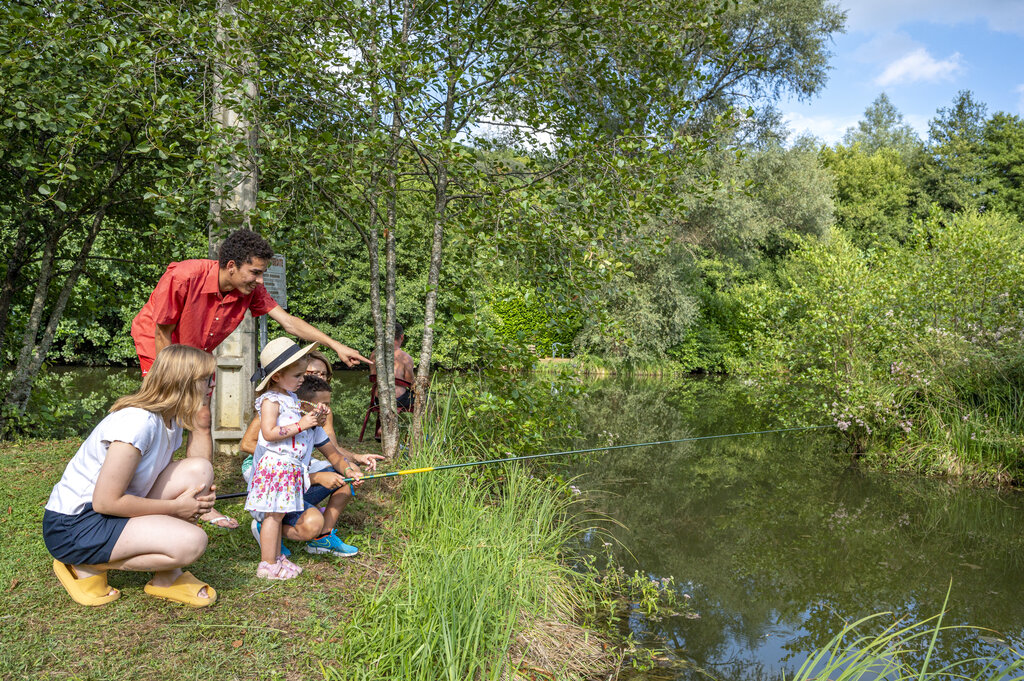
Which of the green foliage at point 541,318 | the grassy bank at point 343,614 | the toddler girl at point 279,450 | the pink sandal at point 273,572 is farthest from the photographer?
the green foliage at point 541,318

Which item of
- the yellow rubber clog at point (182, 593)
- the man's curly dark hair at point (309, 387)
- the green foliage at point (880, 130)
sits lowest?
the yellow rubber clog at point (182, 593)

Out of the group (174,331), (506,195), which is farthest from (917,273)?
(174,331)

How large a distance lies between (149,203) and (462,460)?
4312mm

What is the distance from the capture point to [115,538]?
2887mm

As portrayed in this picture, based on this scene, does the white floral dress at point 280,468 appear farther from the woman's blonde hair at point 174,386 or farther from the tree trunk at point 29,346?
→ the tree trunk at point 29,346

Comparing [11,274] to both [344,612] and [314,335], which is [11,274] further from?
[344,612]

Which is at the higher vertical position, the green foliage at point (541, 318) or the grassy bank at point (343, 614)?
the green foliage at point (541, 318)

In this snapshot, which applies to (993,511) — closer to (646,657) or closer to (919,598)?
(919,598)

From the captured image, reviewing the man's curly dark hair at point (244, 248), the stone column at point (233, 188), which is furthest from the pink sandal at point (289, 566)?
the stone column at point (233, 188)

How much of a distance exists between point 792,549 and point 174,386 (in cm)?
540

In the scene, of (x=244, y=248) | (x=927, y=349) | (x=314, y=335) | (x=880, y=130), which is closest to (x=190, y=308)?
(x=244, y=248)

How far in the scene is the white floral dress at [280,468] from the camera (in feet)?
11.1

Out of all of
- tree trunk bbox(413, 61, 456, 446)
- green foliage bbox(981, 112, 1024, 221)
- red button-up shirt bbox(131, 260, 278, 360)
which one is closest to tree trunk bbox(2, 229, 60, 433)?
red button-up shirt bbox(131, 260, 278, 360)

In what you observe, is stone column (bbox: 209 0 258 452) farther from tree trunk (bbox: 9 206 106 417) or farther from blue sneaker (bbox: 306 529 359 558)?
blue sneaker (bbox: 306 529 359 558)
